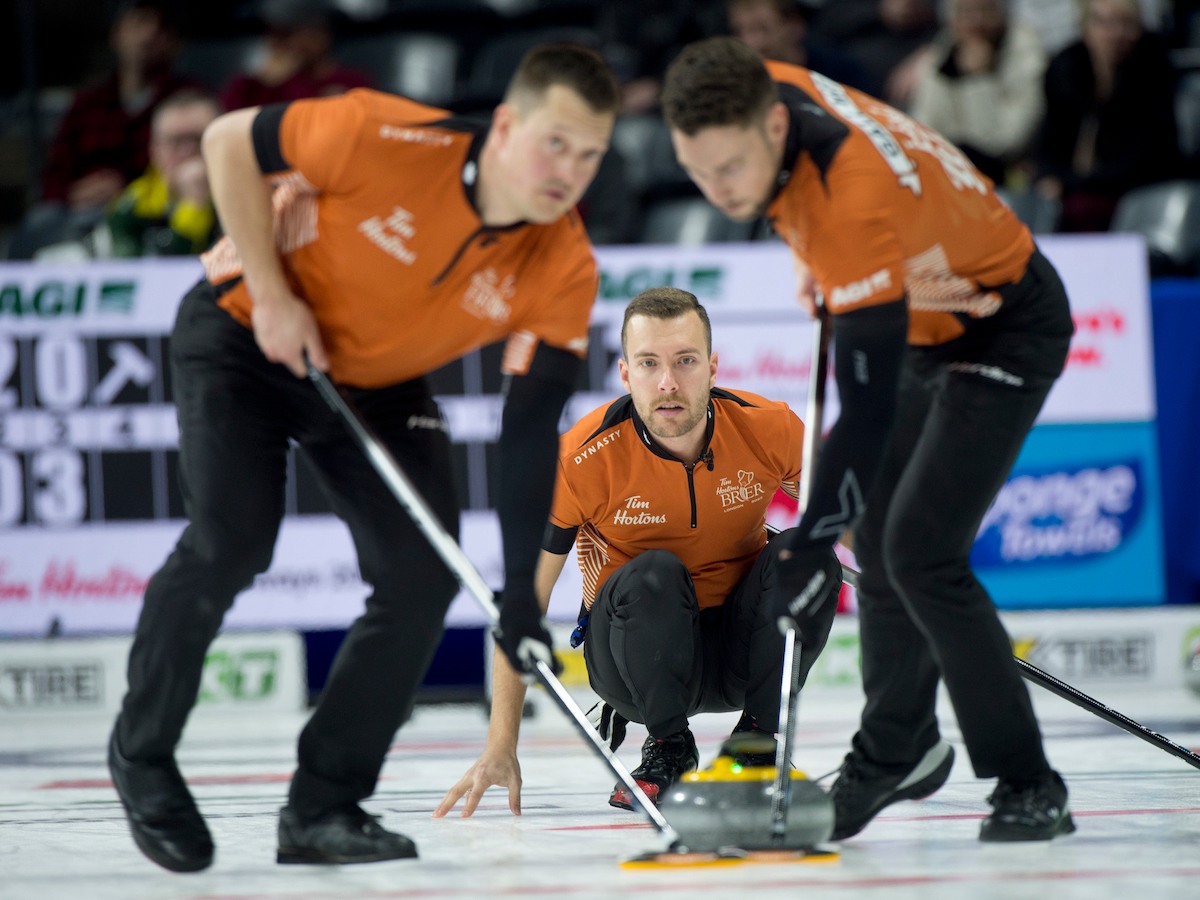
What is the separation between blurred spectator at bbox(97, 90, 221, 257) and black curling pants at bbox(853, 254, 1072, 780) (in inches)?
157

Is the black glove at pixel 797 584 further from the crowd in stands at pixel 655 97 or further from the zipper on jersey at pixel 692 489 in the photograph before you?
the crowd in stands at pixel 655 97

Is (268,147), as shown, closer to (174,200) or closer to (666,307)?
(666,307)

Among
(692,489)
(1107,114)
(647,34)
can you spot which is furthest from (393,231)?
(647,34)

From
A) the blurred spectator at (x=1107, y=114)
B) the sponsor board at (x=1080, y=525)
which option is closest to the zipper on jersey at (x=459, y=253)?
the sponsor board at (x=1080, y=525)

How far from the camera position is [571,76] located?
2707 millimetres

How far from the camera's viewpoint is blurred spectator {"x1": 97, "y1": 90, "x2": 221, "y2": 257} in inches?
252

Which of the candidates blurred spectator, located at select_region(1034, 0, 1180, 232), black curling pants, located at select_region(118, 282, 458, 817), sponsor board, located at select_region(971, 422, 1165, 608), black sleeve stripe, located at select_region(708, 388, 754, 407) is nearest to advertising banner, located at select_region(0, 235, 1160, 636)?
sponsor board, located at select_region(971, 422, 1165, 608)

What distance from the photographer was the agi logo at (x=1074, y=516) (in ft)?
19.5

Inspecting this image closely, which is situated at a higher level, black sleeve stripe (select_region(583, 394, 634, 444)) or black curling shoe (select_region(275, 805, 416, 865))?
black sleeve stripe (select_region(583, 394, 634, 444))

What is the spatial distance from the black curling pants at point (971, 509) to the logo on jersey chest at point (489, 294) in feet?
2.84

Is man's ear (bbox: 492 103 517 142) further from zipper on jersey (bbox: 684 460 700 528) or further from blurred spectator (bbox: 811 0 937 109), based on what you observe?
blurred spectator (bbox: 811 0 937 109)

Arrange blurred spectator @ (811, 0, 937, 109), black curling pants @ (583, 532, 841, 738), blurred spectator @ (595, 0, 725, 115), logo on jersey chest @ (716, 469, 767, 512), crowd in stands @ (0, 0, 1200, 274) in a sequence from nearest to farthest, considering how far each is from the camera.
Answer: black curling pants @ (583, 532, 841, 738) → logo on jersey chest @ (716, 469, 767, 512) → crowd in stands @ (0, 0, 1200, 274) → blurred spectator @ (595, 0, 725, 115) → blurred spectator @ (811, 0, 937, 109)

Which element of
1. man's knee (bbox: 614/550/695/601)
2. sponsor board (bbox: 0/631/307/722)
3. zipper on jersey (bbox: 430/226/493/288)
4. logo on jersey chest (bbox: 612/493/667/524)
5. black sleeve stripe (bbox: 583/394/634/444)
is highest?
zipper on jersey (bbox: 430/226/493/288)

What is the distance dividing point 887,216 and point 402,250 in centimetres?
87
